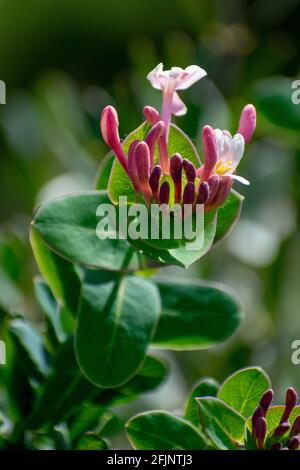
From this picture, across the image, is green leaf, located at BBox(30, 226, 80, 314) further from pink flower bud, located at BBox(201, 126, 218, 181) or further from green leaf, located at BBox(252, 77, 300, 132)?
green leaf, located at BBox(252, 77, 300, 132)

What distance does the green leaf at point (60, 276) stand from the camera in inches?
17.6

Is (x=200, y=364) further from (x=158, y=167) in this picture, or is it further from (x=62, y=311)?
(x=158, y=167)

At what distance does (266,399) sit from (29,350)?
0.49 ft

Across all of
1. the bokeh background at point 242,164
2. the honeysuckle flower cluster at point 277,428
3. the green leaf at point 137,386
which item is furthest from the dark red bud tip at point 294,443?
the bokeh background at point 242,164

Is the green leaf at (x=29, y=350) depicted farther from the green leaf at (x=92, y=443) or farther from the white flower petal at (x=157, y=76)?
the white flower petal at (x=157, y=76)

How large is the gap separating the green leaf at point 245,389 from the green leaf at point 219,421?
0.05 feet

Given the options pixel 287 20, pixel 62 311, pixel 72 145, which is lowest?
pixel 62 311

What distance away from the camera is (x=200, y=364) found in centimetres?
82

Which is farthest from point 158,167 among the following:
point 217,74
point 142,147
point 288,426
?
point 217,74

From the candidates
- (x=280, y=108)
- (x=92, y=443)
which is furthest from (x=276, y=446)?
(x=280, y=108)

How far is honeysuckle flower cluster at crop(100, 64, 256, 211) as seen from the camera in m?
0.37

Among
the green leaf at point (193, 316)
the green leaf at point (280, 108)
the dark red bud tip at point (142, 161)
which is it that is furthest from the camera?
the green leaf at point (280, 108)

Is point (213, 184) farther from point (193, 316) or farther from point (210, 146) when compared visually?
point (193, 316)
